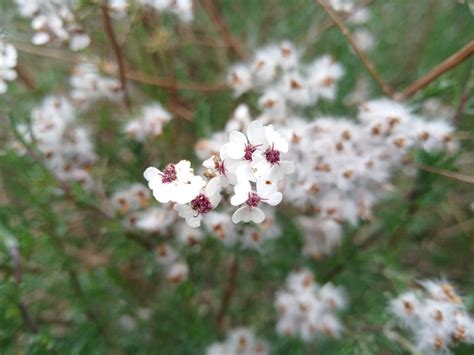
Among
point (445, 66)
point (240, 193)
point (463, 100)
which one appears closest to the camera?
point (240, 193)

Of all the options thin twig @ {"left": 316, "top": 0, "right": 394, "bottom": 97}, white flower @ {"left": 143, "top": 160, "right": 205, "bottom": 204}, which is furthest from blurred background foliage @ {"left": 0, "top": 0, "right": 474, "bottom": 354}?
white flower @ {"left": 143, "top": 160, "right": 205, "bottom": 204}

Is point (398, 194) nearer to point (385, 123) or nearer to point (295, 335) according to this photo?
point (385, 123)

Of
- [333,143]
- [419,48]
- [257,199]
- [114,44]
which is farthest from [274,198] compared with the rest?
[419,48]

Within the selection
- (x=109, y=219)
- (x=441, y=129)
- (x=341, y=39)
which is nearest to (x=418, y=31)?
(x=341, y=39)

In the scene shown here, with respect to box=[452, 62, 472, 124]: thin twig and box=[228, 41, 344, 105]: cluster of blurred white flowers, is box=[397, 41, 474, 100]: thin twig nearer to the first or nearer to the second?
box=[452, 62, 472, 124]: thin twig

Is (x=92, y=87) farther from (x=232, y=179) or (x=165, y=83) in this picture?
(x=232, y=179)

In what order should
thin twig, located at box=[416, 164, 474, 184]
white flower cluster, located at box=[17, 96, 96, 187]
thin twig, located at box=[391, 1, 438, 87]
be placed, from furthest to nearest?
thin twig, located at box=[391, 1, 438, 87]
white flower cluster, located at box=[17, 96, 96, 187]
thin twig, located at box=[416, 164, 474, 184]
